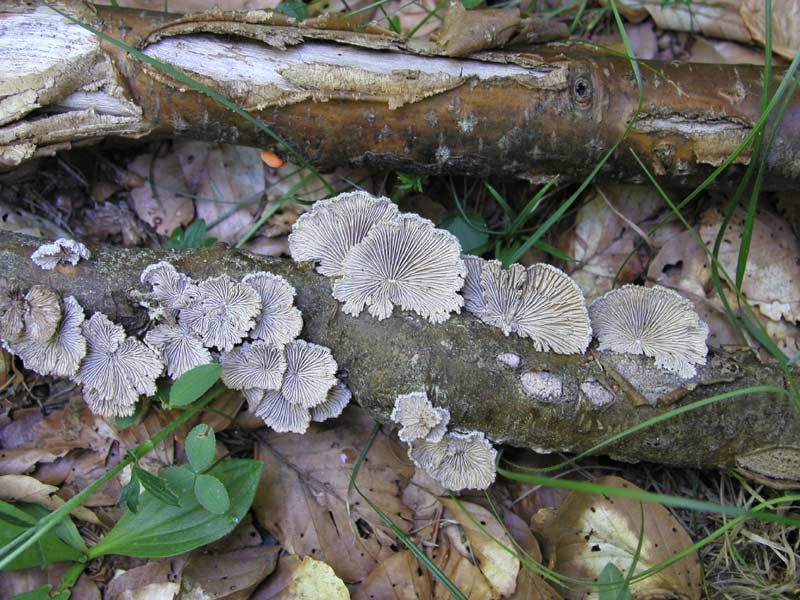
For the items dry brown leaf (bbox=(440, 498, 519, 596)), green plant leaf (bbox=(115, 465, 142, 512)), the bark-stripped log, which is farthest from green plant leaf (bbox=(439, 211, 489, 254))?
green plant leaf (bbox=(115, 465, 142, 512))

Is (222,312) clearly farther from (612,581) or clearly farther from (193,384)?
(612,581)

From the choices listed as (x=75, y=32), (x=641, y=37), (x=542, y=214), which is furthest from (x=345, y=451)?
(x=641, y=37)

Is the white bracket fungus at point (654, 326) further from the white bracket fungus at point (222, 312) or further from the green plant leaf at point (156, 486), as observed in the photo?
the green plant leaf at point (156, 486)

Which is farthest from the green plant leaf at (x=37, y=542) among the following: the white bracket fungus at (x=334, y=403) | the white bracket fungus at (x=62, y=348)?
the white bracket fungus at (x=334, y=403)

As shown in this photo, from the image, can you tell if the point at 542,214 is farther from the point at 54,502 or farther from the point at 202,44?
the point at 54,502

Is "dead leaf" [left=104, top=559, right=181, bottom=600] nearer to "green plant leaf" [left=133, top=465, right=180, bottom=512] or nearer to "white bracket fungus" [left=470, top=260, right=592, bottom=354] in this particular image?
"green plant leaf" [left=133, top=465, right=180, bottom=512]

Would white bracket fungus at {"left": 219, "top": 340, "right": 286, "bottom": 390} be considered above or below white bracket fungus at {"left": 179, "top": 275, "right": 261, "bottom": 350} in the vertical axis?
below
